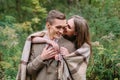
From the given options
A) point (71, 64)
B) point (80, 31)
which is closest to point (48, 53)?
point (71, 64)

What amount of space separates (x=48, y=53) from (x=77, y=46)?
13.6 inches

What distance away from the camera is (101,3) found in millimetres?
11453

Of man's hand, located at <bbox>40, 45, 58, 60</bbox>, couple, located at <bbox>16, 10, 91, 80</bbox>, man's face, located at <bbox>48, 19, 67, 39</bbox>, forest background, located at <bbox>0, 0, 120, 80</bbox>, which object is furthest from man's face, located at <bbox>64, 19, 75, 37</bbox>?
forest background, located at <bbox>0, 0, 120, 80</bbox>

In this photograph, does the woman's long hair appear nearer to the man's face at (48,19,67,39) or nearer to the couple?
the couple

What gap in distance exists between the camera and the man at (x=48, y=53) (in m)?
4.05

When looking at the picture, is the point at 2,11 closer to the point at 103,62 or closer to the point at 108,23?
the point at 108,23

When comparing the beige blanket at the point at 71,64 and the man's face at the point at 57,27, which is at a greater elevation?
the man's face at the point at 57,27

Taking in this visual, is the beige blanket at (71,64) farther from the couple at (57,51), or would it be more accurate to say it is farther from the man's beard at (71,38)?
the man's beard at (71,38)

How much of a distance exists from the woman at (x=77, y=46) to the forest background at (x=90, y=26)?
9.66 ft

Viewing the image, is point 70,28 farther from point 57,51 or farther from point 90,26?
point 90,26

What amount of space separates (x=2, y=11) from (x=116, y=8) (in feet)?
10.5

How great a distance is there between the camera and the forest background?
7.60m

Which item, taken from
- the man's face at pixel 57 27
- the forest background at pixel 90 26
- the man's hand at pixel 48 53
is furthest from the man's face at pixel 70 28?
the forest background at pixel 90 26

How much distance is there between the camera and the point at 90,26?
9.61m
